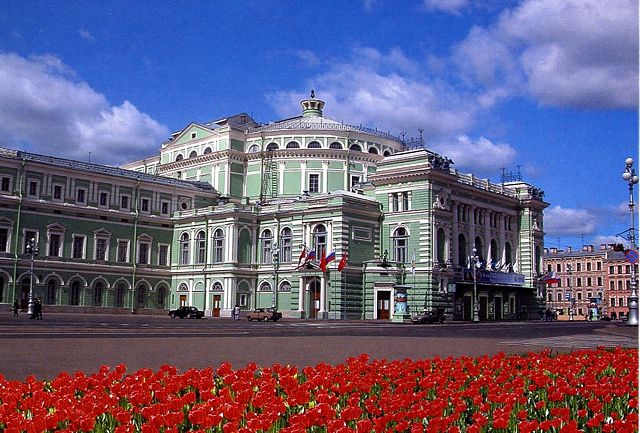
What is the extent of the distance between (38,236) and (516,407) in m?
62.4

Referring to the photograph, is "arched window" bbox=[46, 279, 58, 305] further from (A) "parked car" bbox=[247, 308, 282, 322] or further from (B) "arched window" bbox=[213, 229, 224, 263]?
(A) "parked car" bbox=[247, 308, 282, 322]

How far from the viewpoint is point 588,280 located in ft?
403

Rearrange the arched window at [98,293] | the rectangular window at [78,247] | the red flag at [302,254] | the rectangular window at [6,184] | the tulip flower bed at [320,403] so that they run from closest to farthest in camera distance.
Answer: the tulip flower bed at [320,403] → the rectangular window at [6,184] → the red flag at [302,254] → the rectangular window at [78,247] → the arched window at [98,293]

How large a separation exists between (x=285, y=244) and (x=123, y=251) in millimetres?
16115

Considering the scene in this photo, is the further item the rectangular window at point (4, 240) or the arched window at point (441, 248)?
the arched window at point (441, 248)

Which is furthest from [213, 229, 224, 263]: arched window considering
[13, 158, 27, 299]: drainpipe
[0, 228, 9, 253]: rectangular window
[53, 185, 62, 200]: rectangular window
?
[0, 228, 9, 253]: rectangular window

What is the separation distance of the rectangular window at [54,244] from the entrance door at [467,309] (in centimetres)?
3743

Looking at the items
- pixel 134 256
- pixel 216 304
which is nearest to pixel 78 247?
pixel 134 256

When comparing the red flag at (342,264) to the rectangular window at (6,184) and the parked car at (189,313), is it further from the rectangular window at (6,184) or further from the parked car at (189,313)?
the rectangular window at (6,184)

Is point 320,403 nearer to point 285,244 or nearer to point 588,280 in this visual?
point 285,244

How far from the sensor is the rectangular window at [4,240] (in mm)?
61438

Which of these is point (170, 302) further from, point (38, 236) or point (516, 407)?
point (516, 407)

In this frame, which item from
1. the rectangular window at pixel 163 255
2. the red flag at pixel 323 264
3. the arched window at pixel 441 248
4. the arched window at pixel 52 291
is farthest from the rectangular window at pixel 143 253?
the arched window at pixel 441 248

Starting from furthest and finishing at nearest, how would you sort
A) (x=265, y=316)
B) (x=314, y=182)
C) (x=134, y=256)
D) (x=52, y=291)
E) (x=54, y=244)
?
(x=314, y=182)
(x=134, y=256)
(x=54, y=244)
(x=52, y=291)
(x=265, y=316)
